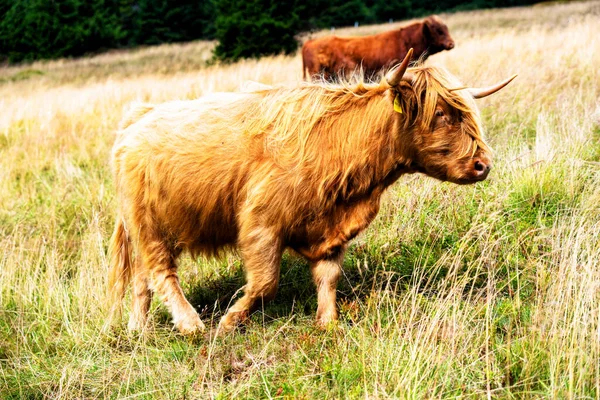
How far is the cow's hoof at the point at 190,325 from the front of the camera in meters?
3.74

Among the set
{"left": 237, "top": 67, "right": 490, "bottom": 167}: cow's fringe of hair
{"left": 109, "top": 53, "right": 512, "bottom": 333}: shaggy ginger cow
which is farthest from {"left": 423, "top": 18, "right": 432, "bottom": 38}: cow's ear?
{"left": 109, "top": 53, "right": 512, "bottom": 333}: shaggy ginger cow

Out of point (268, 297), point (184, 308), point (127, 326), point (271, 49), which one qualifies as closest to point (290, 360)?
point (268, 297)

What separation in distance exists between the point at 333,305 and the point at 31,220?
11.2ft

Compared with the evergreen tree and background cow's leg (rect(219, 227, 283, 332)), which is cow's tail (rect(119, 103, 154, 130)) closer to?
background cow's leg (rect(219, 227, 283, 332))

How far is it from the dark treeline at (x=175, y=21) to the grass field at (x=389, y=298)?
12675 millimetres

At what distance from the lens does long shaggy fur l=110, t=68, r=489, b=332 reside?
136 inches

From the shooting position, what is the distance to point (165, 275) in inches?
157

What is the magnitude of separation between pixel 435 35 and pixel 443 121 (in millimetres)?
8664

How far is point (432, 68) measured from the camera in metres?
3.48

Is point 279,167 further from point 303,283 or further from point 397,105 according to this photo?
point 303,283

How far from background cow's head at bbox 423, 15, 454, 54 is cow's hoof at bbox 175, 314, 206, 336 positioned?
899 centimetres

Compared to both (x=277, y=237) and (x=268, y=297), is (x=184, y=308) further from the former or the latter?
(x=277, y=237)

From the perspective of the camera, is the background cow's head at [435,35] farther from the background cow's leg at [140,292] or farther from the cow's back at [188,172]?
the background cow's leg at [140,292]

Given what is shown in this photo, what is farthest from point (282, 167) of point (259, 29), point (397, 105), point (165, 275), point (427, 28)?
point (259, 29)
